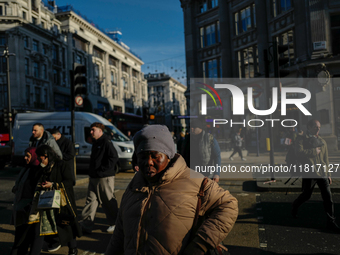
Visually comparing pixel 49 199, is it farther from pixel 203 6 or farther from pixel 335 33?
pixel 203 6

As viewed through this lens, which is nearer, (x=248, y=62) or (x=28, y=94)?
(x=248, y=62)

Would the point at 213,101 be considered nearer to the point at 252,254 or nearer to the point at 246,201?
the point at 246,201

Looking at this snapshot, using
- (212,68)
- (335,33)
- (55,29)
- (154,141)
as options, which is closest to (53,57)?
(55,29)

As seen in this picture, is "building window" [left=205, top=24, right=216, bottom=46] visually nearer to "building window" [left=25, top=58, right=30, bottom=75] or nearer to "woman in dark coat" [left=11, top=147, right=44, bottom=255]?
"building window" [left=25, top=58, right=30, bottom=75]

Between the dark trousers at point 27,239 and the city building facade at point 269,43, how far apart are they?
28.4ft

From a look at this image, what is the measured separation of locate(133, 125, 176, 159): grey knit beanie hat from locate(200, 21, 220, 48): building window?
100 feet

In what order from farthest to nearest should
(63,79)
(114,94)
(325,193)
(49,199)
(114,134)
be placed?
(114,94) → (63,79) → (114,134) → (325,193) → (49,199)

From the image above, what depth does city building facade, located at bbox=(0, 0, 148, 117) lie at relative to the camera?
37.4 meters

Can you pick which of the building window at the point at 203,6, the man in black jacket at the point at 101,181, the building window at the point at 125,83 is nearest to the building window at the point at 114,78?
the building window at the point at 125,83

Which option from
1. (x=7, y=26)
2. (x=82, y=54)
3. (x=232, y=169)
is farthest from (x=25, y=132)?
(x=82, y=54)

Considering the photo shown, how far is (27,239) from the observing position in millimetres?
3729

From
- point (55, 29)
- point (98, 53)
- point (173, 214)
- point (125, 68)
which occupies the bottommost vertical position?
point (173, 214)

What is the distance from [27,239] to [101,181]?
1783 mm

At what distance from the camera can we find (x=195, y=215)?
1897mm
